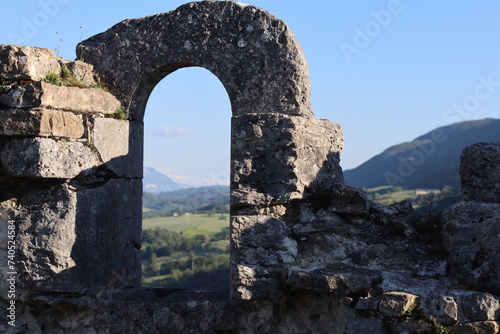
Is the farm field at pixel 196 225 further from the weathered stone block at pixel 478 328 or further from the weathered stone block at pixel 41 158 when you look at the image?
the weathered stone block at pixel 478 328

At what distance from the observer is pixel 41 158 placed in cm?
483

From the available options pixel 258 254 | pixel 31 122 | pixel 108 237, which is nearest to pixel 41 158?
pixel 31 122

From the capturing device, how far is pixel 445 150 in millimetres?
58312

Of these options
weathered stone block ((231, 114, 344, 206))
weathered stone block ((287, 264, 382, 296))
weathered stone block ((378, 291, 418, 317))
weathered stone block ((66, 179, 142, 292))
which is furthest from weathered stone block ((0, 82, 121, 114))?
weathered stone block ((378, 291, 418, 317))

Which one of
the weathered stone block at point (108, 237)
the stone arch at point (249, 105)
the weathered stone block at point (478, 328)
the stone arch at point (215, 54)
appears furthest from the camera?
the weathered stone block at point (108, 237)

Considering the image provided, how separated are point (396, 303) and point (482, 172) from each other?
1.23 metres

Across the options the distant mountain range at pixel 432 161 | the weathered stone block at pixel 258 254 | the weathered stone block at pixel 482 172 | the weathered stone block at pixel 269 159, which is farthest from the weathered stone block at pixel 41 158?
the distant mountain range at pixel 432 161

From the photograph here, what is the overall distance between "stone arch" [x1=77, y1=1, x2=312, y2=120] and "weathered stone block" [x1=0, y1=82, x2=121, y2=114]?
28cm

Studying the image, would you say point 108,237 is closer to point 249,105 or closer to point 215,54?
point 249,105

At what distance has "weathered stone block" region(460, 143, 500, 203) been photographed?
14.2 feet

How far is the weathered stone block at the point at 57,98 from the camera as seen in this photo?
4.88 meters

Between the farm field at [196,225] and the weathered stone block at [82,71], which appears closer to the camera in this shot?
the weathered stone block at [82,71]

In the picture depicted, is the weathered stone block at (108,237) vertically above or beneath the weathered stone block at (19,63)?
beneath

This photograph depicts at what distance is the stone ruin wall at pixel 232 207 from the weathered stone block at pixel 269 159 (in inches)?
0.4
